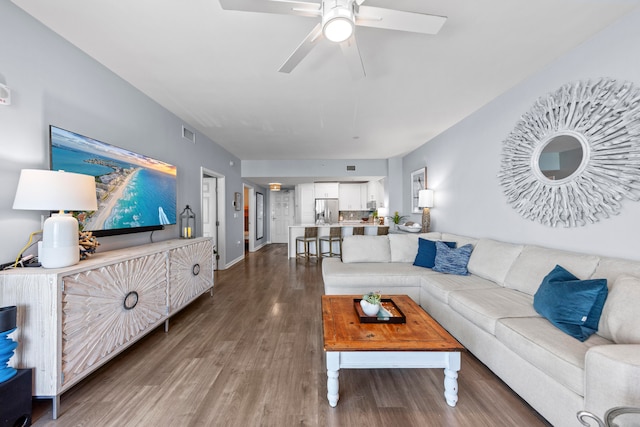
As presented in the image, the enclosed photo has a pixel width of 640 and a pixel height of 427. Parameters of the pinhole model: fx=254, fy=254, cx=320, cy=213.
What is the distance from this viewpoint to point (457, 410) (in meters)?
1.60

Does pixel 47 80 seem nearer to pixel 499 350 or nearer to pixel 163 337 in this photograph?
pixel 163 337

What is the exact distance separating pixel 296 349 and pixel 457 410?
50.5 inches

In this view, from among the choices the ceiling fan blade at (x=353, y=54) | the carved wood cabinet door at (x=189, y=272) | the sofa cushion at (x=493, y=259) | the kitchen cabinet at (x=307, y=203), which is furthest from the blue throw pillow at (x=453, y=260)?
the kitchen cabinet at (x=307, y=203)

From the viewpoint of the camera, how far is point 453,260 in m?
3.10

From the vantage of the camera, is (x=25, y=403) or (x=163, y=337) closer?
(x=25, y=403)

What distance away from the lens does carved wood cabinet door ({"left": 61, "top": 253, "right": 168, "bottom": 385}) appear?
5.31ft

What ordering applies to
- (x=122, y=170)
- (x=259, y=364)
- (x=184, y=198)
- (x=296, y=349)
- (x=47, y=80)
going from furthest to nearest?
(x=184, y=198) < (x=122, y=170) < (x=296, y=349) < (x=259, y=364) < (x=47, y=80)

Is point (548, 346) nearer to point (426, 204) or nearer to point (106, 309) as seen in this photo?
point (106, 309)

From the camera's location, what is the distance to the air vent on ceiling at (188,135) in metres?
3.82

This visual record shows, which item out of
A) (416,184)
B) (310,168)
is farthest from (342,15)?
(310,168)

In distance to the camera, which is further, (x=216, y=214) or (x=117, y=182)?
(x=216, y=214)

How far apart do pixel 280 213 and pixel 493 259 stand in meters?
7.86

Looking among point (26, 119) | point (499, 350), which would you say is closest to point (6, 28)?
point (26, 119)

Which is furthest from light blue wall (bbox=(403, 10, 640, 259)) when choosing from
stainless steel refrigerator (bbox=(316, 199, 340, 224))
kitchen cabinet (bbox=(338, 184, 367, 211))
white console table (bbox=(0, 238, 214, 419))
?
white console table (bbox=(0, 238, 214, 419))
